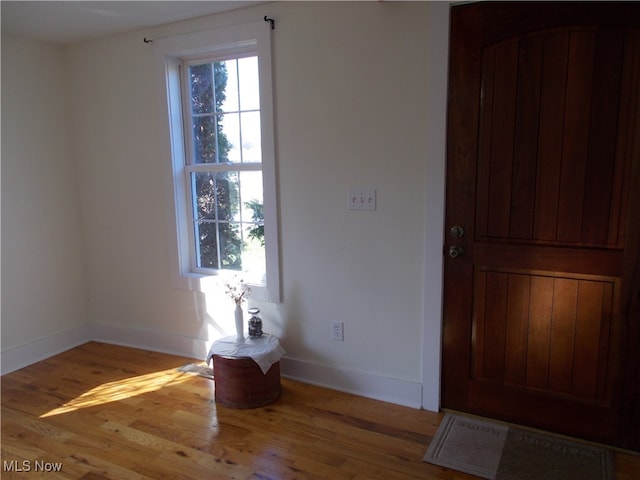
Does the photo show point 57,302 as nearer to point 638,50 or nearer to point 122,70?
point 122,70

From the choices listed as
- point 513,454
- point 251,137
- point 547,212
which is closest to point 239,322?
point 251,137

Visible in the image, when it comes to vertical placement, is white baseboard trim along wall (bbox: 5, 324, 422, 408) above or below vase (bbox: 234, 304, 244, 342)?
below

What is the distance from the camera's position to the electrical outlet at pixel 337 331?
105 inches

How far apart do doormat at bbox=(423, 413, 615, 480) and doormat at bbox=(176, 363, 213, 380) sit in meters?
1.50

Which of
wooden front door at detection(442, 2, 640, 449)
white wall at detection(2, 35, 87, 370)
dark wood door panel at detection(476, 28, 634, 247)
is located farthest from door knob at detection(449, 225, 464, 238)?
white wall at detection(2, 35, 87, 370)

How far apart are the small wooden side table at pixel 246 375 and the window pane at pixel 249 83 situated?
1.49m

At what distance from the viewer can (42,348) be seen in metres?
3.26

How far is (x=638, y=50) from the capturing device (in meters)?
1.86

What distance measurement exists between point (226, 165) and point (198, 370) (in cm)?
139

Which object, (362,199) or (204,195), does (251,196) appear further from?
(362,199)

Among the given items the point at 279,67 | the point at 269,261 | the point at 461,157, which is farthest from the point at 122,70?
the point at 461,157

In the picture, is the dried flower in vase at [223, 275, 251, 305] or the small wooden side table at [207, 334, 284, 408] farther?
the dried flower in vase at [223, 275, 251, 305]

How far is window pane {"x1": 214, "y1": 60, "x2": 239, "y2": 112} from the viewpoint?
9.37ft

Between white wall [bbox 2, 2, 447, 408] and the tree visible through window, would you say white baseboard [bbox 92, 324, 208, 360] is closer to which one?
white wall [bbox 2, 2, 447, 408]
